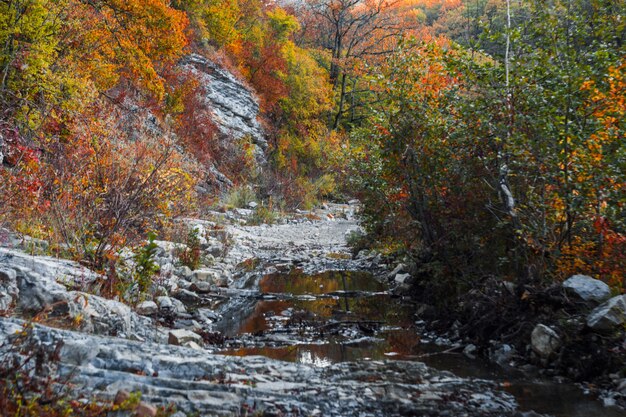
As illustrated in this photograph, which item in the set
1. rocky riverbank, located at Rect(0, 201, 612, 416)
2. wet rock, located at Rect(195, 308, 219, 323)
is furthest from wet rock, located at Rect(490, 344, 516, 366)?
wet rock, located at Rect(195, 308, 219, 323)

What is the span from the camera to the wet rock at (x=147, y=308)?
602 centimetres

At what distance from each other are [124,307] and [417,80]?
5.39 m

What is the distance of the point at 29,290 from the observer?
180 inches

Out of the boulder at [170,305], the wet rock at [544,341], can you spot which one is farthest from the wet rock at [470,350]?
the boulder at [170,305]

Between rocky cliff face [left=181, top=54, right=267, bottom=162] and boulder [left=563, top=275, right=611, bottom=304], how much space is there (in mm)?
19362

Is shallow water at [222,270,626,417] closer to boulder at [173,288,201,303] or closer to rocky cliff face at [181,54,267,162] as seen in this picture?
boulder at [173,288,201,303]

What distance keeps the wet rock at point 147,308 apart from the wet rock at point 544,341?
4420 millimetres

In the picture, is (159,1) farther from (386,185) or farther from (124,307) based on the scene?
(124,307)

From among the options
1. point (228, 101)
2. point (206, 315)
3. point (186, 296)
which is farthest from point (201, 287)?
point (228, 101)

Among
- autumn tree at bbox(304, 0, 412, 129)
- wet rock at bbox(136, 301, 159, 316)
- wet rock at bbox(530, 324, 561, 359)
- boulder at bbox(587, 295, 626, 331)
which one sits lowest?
wet rock at bbox(136, 301, 159, 316)

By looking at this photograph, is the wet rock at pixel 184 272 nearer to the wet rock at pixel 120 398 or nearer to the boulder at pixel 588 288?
the wet rock at pixel 120 398

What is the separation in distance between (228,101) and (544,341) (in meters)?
21.5

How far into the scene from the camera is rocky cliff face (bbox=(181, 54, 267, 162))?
75.7ft

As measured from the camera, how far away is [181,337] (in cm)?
525
